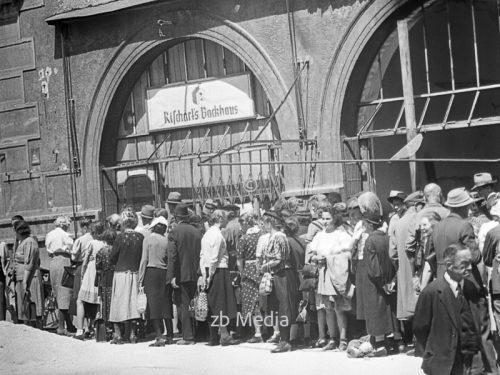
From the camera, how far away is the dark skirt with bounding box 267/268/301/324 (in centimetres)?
1315

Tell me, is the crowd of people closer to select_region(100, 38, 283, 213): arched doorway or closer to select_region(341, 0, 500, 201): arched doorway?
select_region(341, 0, 500, 201): arched doorway

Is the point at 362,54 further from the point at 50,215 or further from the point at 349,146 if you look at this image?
the point at 50,215

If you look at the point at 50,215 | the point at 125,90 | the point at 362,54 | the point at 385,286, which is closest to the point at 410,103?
the point at 362,54

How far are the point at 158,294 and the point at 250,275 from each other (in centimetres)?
165

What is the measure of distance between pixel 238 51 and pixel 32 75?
5.35 metres

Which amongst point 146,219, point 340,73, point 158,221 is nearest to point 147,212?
point 146,219

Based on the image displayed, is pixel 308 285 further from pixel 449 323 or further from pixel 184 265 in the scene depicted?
pixel 449 323

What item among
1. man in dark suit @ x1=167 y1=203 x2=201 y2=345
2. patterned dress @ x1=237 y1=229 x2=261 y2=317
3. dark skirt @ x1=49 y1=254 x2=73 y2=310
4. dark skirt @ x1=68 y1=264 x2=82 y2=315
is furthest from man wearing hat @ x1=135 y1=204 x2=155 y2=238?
patterned dress @ x1=237 y1=229 x2=261 y2=317

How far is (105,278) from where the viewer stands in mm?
15461

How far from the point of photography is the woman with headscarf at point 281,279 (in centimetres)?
1312

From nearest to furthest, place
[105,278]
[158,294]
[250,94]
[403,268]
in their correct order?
[403,268] → [158,294] → [105,278] → [250,94]

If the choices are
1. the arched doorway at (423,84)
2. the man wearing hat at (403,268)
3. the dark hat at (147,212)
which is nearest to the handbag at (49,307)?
the dark hat at (147,212)

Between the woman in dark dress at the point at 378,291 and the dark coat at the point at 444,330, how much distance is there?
3441 millimetres

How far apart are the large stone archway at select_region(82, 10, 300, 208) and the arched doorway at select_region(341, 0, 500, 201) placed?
51.9 inches
